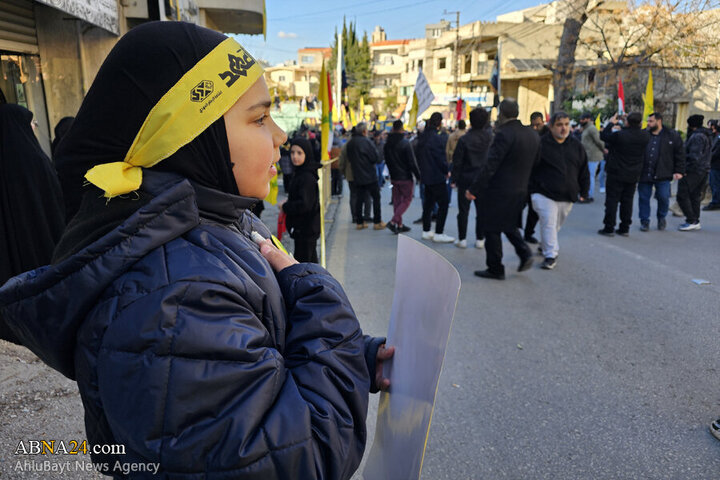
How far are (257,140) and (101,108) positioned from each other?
326mm

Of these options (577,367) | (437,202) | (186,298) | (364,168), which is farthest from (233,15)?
(186,298)

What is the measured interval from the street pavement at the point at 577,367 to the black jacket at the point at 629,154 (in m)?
1.75

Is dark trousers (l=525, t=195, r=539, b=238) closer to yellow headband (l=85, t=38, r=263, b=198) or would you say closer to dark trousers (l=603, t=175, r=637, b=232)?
dark trousers (l=603, t=175, r=637, b=232)

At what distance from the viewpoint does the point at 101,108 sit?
105 cm

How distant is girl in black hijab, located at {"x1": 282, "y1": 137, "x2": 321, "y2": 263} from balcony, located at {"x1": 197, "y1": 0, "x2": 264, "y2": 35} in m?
7.14

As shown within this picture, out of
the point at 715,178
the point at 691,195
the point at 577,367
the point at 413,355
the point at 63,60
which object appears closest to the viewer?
the point at 413,355

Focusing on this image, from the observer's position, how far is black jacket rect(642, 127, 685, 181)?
29.6ft

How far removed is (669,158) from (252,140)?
9839mm

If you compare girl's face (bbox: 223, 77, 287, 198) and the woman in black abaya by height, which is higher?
girl's face (bbox: 223, 77, 287, 198)

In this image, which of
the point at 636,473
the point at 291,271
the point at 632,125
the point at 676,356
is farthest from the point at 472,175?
the point at 291,271

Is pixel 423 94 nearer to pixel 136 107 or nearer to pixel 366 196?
pixel 366 196

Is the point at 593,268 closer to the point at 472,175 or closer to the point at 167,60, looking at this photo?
the point at 472,175

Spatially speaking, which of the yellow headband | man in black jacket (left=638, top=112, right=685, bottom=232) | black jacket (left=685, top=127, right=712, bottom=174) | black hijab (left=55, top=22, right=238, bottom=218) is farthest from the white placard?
black jacket (left=685, top=127, right=712, bottom=174)

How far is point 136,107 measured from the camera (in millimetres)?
1045
